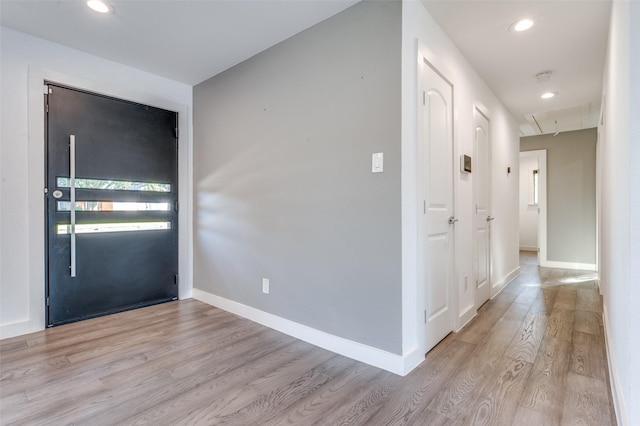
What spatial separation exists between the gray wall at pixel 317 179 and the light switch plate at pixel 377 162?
1.1 inches

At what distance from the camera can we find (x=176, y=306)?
3207 mm

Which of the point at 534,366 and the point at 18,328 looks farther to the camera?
the point at 18,328

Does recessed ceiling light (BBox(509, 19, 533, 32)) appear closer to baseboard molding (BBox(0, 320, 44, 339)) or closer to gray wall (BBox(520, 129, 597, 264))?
gray wall (BBox(520, 129, 597, 264))

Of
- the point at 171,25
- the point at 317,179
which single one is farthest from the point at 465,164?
the point at 171,25

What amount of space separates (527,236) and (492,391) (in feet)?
24.5

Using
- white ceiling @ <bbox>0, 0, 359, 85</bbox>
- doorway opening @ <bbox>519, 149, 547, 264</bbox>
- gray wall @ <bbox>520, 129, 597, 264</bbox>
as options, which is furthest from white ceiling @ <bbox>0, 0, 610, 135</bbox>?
doorway opening @ <bbox>519, 149, 547, 264</bbox>

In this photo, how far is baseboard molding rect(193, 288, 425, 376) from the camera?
1.89 m

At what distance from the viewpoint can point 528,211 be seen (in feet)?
25.6

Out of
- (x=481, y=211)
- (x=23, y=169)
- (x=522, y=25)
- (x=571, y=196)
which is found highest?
(x=522, y=25)

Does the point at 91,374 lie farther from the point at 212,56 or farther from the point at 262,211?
the point at 212,56

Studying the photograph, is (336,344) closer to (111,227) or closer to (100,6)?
(111,227)

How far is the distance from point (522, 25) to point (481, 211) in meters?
1.64

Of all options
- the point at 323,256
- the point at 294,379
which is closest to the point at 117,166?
the point at 323,256

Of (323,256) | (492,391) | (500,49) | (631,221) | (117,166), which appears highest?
(500,49)
